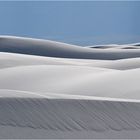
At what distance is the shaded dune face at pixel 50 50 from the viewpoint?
70 cm

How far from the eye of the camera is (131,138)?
0.29 m

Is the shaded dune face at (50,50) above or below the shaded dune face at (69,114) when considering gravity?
above

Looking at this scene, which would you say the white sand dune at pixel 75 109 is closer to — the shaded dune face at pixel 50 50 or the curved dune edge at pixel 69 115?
the curved dune edge at pixel 69 115

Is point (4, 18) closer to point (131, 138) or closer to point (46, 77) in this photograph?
point (46, 77)

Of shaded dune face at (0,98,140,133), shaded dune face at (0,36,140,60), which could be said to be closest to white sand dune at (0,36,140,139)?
shaded dune face at (0,98,140,133)

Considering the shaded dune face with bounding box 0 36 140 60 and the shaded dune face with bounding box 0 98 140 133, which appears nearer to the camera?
the shaded dune face with bounding box 0 98 140 133

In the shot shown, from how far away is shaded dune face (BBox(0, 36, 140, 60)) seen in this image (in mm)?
705

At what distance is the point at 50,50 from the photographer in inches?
28.6

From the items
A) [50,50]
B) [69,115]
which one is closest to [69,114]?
[69,115]

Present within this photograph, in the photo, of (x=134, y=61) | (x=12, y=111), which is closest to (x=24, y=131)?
(x=12, y=111)

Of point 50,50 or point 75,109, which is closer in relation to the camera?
point 75,109

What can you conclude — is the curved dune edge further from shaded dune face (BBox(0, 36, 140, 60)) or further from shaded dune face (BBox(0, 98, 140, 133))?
shaded dune face (BBox(0, 36, 140, 60))

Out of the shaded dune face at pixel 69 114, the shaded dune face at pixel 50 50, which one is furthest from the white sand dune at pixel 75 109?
the shaded dune face at pixel 50 50

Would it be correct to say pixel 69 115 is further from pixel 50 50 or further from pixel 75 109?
pixel 50 50
